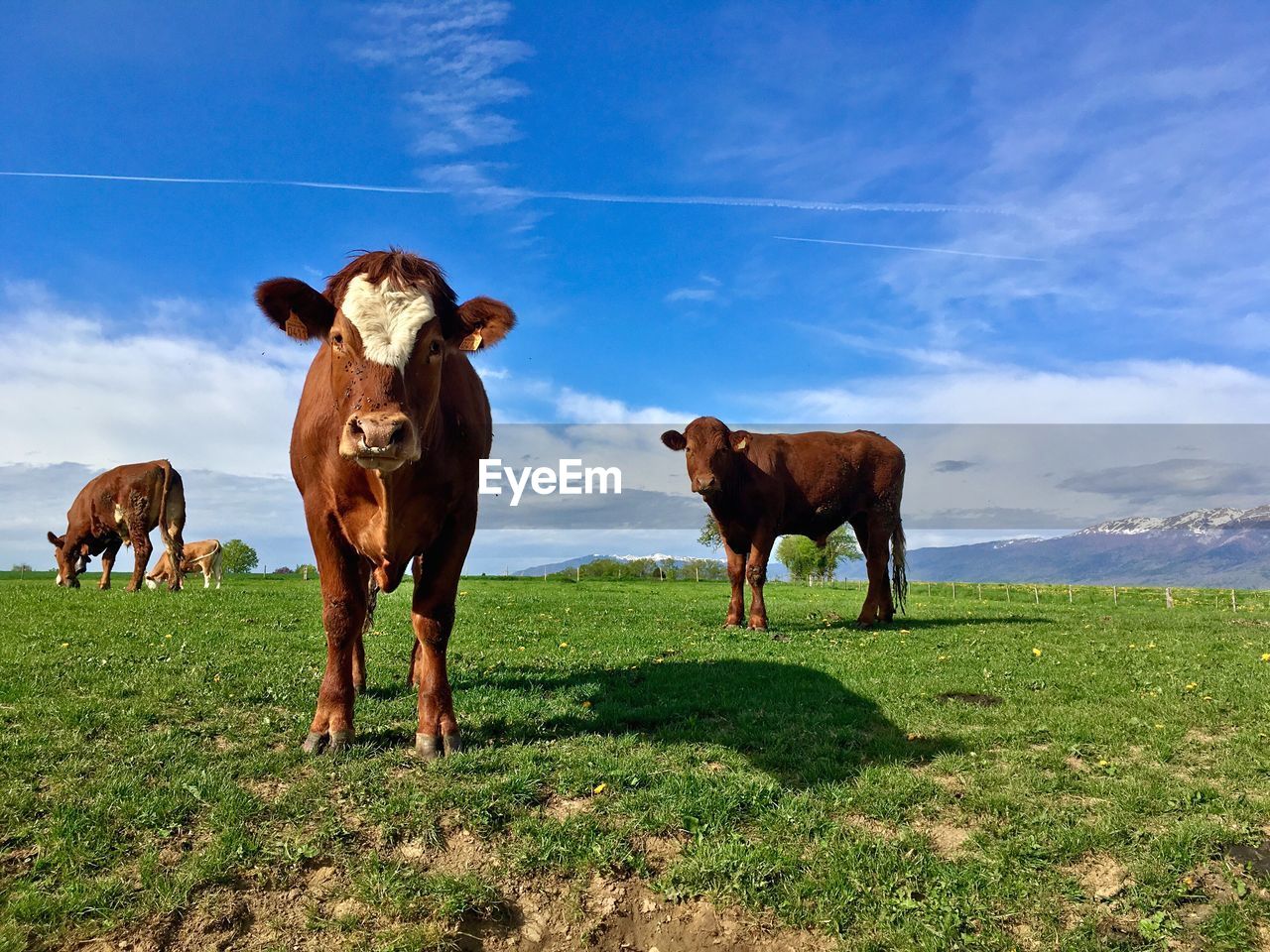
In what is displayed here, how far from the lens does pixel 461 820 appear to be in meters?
5.28

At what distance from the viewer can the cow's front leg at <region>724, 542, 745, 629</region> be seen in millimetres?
16234

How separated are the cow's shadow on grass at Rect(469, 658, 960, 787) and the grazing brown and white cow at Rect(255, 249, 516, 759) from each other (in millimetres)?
1290

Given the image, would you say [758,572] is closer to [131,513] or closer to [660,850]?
[660,850]

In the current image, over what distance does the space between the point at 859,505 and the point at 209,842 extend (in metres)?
15.6

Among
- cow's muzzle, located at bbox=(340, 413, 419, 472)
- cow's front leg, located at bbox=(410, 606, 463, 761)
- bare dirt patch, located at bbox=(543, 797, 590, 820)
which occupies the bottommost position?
bare dirt patch, located at bbox=(543, 797, 590, 820)

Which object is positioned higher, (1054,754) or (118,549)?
(118,549)

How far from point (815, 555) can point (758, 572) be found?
82.7m

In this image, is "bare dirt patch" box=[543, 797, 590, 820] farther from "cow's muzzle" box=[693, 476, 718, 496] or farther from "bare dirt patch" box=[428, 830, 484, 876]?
"cow's muzzle" box=[693, 476, 718, 496]

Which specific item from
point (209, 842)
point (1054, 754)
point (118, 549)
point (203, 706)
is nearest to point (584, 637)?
point (203, 706)

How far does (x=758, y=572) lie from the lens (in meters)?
16.4

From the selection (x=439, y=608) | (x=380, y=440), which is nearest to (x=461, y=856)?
(x=439, y=608)

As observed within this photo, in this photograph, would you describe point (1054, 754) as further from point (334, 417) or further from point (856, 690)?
point (334, 417)

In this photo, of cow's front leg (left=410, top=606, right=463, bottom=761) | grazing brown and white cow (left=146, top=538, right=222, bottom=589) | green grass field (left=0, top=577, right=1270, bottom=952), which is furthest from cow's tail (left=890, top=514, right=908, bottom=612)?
grazing brown and white cow (left=146, top=538, right=222, bottom=589)

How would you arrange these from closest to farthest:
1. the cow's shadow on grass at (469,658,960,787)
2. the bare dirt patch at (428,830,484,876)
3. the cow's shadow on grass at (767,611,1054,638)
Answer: the bare dirt patch at (428,830,484,876)
the cow's shadow on grass at (469,658,960,787)
the cow's shadow on grass at (767,611,1054,638)
